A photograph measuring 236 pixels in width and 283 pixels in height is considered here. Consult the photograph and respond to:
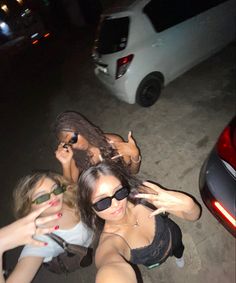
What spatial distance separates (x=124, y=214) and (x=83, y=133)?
136cm

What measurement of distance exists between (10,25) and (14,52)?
1250mm

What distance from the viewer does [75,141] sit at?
9.85 feet

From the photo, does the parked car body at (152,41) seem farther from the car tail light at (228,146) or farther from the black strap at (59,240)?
the black strap at (59,240)

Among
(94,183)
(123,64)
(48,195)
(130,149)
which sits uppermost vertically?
(94,183)

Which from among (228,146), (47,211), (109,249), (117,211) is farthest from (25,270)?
(228,146)

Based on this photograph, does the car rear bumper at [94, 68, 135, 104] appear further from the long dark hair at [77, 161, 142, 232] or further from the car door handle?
the long dark hair at [77, 161, 142, 232]

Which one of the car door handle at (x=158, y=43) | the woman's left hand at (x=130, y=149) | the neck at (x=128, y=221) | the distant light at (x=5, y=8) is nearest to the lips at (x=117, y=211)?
the neck at (x=128, y=221)

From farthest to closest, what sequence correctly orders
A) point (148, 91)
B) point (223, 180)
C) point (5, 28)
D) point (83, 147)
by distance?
point (5, 28) → point (148, 91) → point (83, 147) → point (223, 180)

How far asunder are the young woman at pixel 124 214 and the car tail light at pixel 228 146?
1.86ft

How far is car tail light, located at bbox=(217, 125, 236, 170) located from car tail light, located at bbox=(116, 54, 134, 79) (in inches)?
110

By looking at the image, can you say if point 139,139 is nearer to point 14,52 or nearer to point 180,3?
point 180,3

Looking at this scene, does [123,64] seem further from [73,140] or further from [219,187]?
[219,187]

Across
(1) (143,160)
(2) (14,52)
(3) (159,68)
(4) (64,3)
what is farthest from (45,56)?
(1) (143,160)

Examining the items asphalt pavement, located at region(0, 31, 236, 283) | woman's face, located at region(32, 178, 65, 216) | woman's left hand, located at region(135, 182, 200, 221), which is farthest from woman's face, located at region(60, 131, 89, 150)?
asphalt pavement, located at region(0, 31, 236, 283)
